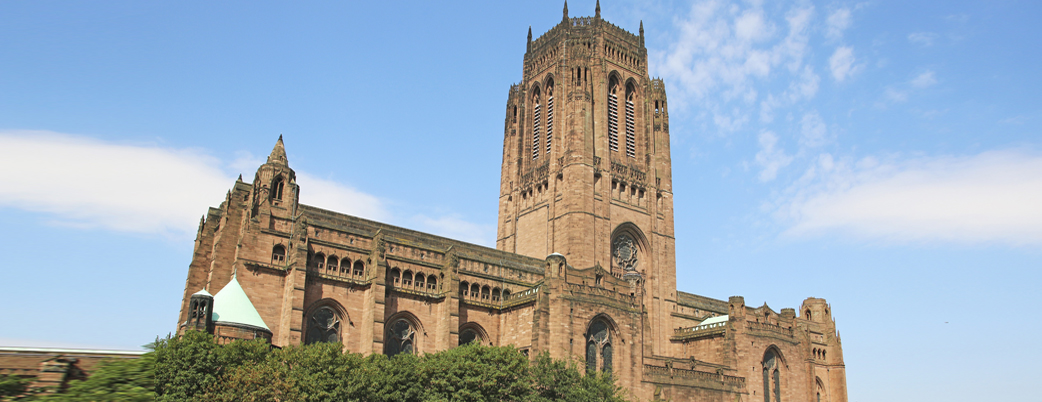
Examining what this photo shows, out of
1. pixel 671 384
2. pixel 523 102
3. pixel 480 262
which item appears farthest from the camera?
pixel 523 102

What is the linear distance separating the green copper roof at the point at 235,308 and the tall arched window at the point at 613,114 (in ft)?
135

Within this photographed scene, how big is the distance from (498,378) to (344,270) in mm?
16470

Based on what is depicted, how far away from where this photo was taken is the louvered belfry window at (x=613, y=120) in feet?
253

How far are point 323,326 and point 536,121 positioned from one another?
37179mm

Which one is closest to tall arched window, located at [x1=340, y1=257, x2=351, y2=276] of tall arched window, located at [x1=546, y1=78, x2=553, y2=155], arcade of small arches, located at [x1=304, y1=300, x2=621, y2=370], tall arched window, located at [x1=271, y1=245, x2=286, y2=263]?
arcade of small arches, located at [x1=304, y1=300, x2=621, y2=370]

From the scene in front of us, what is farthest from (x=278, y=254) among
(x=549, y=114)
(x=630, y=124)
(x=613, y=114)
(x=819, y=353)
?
(x=819, y=353)

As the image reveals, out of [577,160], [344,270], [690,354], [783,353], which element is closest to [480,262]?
[344,270]

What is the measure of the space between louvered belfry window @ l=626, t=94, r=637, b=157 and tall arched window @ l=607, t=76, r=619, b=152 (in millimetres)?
1433

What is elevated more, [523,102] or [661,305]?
[523,102]

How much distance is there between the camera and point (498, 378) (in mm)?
42312

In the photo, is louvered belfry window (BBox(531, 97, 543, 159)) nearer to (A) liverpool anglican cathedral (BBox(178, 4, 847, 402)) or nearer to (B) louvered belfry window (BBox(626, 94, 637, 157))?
(A) liverpool anglican cathedral (BBox(178, 4, 847, 402))

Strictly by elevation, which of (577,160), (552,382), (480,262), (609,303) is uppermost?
(577,160)

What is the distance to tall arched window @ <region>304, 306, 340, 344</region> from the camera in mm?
50438

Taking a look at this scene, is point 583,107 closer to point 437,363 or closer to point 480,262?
point 480,262
